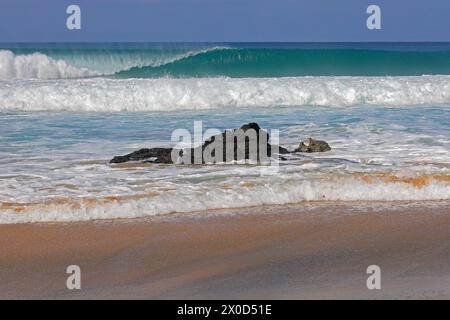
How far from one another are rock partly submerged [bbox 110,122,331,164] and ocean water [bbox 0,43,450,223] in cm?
27

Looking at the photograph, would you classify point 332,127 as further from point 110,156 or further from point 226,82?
point 226,82

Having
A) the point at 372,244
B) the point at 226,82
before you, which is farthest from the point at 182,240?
the point at 226,82

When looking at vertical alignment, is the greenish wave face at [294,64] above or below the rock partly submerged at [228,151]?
above

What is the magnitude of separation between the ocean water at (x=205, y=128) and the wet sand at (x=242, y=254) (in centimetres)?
35

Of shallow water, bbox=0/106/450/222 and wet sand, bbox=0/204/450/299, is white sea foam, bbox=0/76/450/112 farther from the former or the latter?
wet sand, bbox=0/204/450/299

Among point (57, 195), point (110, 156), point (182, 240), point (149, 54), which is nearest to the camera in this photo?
point (182, 240)

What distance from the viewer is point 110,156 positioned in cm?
821

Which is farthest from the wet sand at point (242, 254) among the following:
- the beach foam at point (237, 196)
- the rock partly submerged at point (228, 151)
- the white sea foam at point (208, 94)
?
the white sea foam at point (208, 94)

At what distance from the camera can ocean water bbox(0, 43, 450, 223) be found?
618cm

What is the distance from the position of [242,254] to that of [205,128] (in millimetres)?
6836

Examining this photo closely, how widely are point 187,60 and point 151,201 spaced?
2557 cm

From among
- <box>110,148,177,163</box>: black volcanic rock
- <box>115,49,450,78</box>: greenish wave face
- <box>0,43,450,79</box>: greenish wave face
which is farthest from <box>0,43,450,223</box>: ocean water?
<box>115,49,450,78</box>: greenish wave face

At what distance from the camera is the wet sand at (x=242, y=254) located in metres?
4.10

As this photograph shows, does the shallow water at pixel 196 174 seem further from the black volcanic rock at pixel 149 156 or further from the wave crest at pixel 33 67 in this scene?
the wave crest at pixel 33 67
